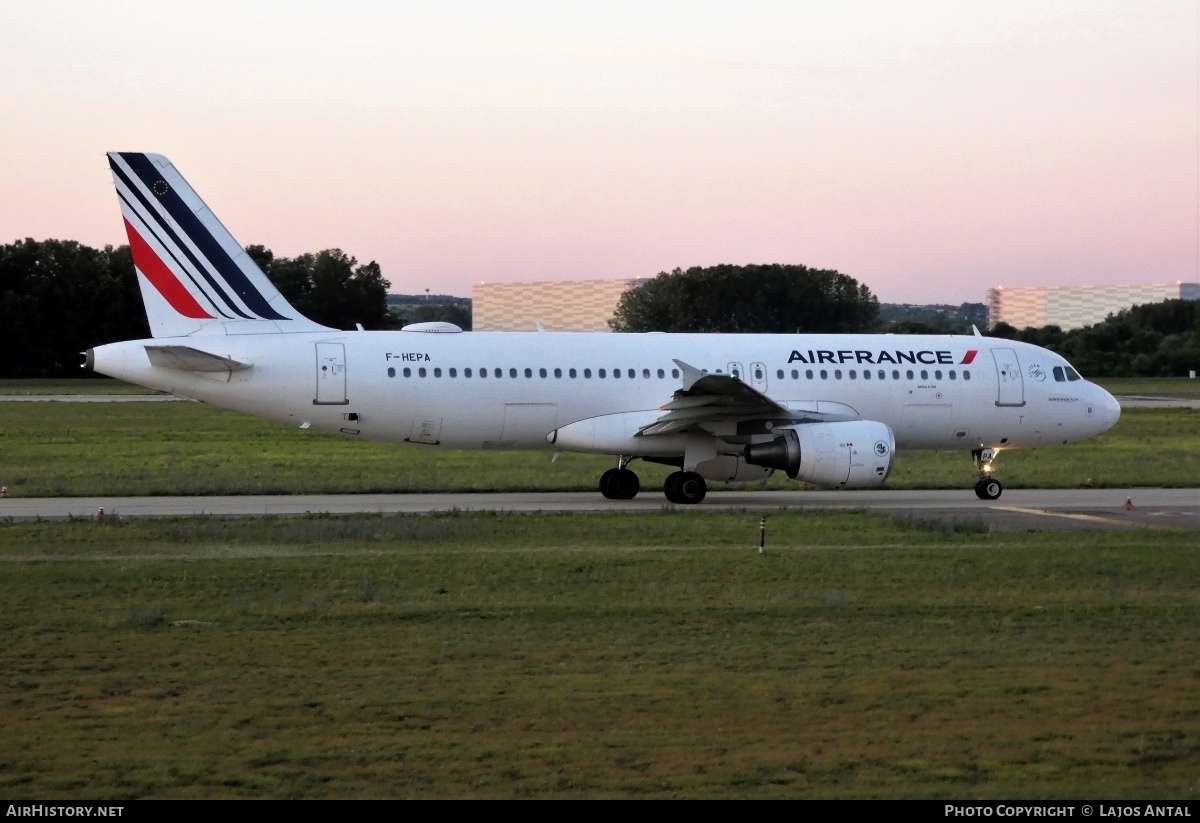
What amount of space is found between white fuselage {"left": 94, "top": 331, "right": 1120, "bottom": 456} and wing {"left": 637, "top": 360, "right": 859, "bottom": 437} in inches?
23.7

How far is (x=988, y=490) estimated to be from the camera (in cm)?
2719

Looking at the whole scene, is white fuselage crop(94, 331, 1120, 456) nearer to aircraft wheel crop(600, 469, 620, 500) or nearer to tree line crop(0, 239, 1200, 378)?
aircraft wheel crop(600, 469, 620, 500)

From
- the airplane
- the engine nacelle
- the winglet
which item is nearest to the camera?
the winglet

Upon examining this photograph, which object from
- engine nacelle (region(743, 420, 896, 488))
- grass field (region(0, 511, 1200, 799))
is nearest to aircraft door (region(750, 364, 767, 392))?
engine nacelle (region(743, 420, 896, 488))

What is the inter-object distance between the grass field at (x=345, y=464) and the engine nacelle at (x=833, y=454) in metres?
5.37

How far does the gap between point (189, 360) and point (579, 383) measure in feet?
22.3

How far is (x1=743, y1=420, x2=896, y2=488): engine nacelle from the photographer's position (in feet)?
80.8

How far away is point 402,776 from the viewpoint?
872 centimetres

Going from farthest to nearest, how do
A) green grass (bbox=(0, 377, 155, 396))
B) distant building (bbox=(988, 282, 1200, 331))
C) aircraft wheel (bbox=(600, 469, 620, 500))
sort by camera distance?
distant building (bbox=(988, 282, 1200, 331)) < green grass (bbox=(0, 377, 155, 396)) < aircraft wheel (bbox=(600, 469, 620, 500))

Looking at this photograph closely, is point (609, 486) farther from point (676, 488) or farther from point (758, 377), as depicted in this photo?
point (758, 377)

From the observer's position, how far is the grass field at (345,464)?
2931cm

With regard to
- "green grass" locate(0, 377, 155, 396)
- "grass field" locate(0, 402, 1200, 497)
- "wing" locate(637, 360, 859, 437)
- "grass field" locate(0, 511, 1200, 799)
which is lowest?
"grass field" locate(0, 402, 1200, 497)

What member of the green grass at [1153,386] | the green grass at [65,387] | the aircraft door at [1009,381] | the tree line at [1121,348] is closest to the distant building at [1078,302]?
the tree line at [1121,348]
